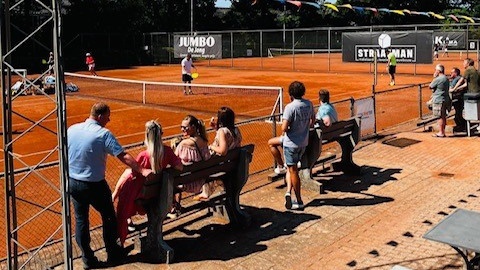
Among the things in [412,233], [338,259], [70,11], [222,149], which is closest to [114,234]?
[222,149]

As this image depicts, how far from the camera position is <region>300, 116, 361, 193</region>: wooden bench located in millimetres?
8625

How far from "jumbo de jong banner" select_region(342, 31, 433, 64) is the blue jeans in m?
23.9

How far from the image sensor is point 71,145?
5758 millimetres

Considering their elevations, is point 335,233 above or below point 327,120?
below

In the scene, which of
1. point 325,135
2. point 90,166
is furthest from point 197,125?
point 325,135

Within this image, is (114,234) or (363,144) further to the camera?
(363,144)

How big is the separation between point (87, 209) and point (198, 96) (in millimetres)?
18263

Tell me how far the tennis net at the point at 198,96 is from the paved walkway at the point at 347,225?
27.8ft

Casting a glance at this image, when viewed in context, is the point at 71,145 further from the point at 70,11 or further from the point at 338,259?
the point at 70,11

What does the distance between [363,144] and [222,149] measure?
19.8 feet

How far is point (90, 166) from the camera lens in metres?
5.75

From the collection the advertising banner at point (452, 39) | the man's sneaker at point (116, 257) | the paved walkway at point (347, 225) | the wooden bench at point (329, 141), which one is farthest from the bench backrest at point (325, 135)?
the advertising banner at point (452, 39)

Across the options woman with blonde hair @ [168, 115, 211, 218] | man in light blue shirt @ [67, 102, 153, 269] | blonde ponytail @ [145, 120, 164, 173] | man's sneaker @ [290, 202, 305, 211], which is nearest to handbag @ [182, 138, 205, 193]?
woman with blonde hair @ [168, 115, 211, 218]

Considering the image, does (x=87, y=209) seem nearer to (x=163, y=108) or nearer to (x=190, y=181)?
(x=190, y=181)
